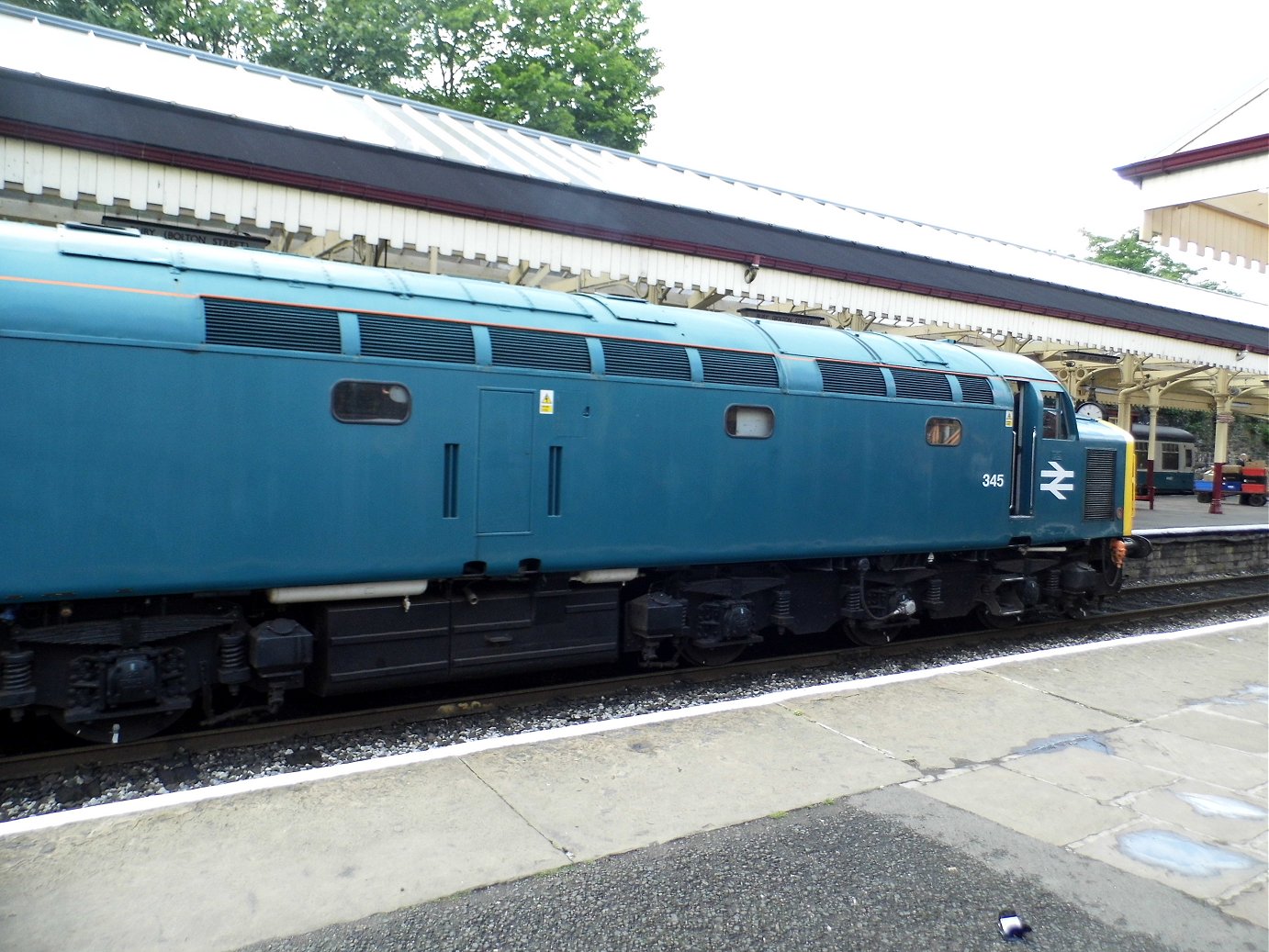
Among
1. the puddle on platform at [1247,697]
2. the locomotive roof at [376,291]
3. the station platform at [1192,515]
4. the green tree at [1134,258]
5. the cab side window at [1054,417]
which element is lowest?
the puddle on platform at [1247,697]

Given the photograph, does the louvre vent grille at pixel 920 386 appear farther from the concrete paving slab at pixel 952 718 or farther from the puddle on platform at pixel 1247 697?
the puddle on platform at pixel 1247 697

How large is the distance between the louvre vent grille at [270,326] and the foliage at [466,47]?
28730 millimetres

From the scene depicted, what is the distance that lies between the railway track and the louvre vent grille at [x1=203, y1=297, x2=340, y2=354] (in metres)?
2.53

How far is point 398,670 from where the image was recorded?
6.24 m

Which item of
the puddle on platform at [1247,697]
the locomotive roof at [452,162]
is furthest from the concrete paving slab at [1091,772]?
the locomotive roof at [452,162]

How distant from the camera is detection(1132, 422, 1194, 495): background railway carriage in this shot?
32812mm

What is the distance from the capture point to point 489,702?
6742 millimetres

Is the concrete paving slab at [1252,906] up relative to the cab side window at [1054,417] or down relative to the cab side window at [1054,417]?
down

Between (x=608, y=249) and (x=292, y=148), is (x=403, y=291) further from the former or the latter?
(x=608, y=249)

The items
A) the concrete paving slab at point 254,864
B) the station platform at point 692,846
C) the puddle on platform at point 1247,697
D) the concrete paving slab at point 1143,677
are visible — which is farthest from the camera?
the puddle on platform at point 1247,697

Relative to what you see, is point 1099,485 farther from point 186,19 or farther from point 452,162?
point 186,19

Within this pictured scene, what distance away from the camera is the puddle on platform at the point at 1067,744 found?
19.2ft

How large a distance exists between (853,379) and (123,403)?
601 cm

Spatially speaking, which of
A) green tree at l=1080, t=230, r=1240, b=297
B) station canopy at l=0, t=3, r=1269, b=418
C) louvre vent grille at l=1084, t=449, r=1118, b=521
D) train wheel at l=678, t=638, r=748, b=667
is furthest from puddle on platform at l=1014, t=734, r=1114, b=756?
green tree at l=1080, t=230, r=1240, b=297
